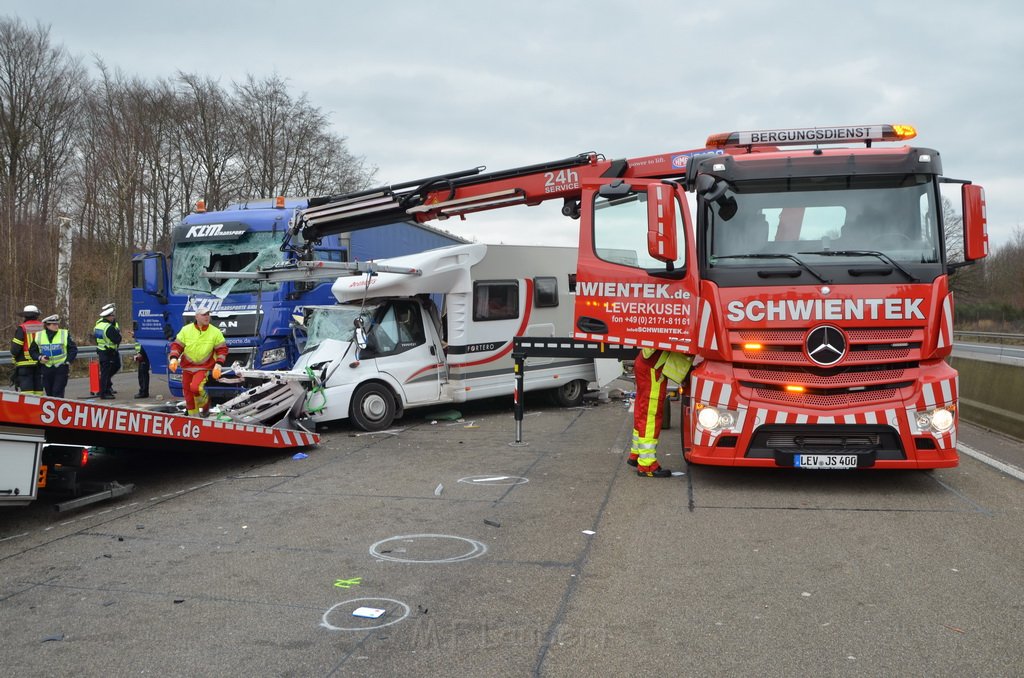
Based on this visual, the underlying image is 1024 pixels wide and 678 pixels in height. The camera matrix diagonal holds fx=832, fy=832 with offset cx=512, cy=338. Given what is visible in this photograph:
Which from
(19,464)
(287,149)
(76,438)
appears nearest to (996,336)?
(287,149)

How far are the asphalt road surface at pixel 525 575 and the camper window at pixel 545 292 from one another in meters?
5.25

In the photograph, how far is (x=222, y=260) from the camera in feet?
42.7

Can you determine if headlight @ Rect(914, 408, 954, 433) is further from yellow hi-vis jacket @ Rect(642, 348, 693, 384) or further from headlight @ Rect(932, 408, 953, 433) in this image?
yellow hi-vis jacket @ Rect(642, 348, 693, 384)

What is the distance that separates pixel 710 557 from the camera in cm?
525

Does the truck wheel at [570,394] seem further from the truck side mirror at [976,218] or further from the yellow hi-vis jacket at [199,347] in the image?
the truck side mirror at [976,218]

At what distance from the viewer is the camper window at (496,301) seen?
1232 cm

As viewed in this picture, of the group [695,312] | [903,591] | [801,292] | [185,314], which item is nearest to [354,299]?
[185,314]

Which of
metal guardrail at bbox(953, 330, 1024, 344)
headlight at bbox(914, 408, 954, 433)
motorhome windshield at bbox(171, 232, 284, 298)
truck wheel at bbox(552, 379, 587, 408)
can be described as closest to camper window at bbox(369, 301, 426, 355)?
motorhome windshield at bbox(171, 232, 284, 298)

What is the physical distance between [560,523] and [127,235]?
1175 inches

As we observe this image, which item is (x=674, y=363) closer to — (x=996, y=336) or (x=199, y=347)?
(x=199, y=347)

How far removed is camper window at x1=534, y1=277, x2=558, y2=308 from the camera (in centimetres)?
1327

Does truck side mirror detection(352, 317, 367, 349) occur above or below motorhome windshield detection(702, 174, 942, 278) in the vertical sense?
below

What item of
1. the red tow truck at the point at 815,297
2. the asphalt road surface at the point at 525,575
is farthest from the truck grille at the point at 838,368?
the asphalt road surface at the point at 525,575

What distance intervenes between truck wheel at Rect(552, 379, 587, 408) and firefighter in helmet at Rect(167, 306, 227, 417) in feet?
18.8
